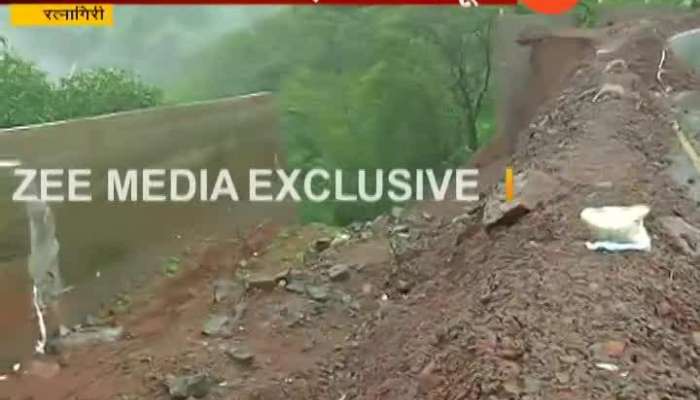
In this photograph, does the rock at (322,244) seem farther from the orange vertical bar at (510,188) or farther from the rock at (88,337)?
the orange vertical bar at (510,188)

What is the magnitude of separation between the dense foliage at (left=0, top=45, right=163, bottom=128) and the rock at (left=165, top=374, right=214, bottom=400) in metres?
1.83

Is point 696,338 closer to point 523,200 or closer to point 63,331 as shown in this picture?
point 523,200

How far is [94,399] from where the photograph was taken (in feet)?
16.2

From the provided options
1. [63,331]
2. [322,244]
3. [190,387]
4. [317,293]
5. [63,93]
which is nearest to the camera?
[190,387]

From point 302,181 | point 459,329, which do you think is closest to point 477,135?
point 302,181

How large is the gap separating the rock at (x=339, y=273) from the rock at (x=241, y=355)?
0.99 metres

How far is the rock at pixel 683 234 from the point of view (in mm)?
3850

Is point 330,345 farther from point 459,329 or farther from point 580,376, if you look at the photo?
point 580,376

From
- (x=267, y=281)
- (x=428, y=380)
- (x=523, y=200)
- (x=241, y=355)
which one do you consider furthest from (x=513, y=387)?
(x=267, y=281)

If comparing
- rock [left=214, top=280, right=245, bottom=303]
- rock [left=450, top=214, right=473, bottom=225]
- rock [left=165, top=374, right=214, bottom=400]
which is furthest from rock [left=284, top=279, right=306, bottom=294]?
rock [left=165, top=374, right=214, bottom=400]

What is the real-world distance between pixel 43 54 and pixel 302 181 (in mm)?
2425

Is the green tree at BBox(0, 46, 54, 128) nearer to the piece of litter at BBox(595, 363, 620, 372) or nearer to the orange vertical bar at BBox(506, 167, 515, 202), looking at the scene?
the orange vertical bar at BBox(506, 167, 515, 202)

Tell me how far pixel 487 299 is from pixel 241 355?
207 centimetres

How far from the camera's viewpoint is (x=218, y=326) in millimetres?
5699
